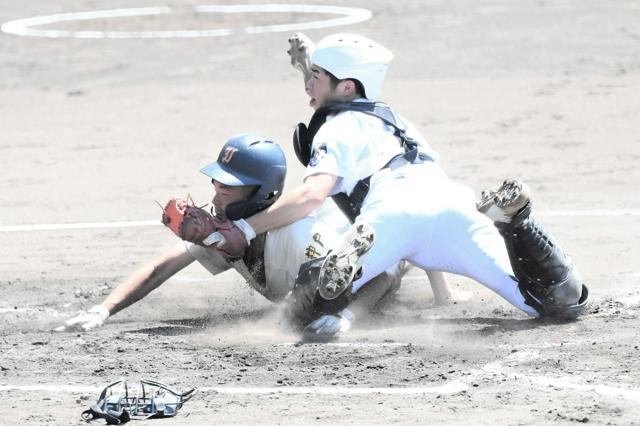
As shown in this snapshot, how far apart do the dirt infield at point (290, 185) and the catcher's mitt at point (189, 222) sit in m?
0.50

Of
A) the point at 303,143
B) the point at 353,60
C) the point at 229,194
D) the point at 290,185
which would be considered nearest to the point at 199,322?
the point at 229,194

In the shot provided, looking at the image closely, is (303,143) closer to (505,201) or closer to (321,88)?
(321,88)

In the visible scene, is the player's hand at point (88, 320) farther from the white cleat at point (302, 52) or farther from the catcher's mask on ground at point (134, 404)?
the white cleat at point (302, 52)

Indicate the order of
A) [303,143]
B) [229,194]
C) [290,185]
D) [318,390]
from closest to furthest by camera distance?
1. [318,390]
2. [229,194]
3. [303,143]
4. [290,185]

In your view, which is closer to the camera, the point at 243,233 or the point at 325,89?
the point at 243,233

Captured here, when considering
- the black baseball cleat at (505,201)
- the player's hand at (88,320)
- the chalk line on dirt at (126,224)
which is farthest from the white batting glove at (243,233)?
the chalk line on dirt at (126,224)

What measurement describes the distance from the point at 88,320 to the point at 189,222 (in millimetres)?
797

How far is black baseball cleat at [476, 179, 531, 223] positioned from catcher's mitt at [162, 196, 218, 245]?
1251 millimetres

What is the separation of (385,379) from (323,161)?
3.98 ft

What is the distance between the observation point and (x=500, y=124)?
38.5 ft

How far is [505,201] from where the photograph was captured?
620 centimetres

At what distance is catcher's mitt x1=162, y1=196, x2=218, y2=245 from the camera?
639 centimetres

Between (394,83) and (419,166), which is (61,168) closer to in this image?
(394,83)

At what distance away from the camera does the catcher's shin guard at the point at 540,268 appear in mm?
6332
